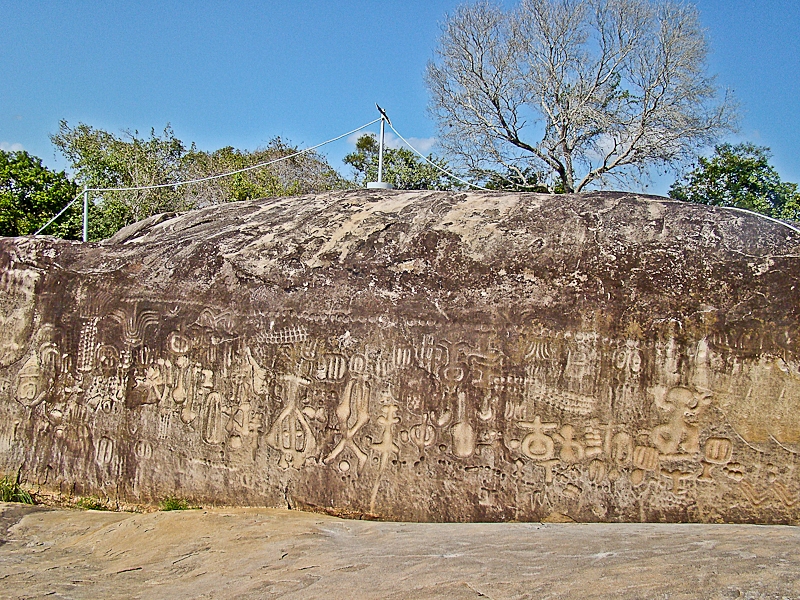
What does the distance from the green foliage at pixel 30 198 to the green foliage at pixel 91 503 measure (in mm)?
11877

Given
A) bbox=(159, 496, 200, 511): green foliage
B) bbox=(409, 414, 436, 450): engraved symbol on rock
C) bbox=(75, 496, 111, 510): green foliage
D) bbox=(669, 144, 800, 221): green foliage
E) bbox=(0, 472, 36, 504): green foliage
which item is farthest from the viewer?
bbox=(669, 144, 800, 221): green foliage

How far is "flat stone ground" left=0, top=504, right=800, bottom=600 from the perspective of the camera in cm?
218

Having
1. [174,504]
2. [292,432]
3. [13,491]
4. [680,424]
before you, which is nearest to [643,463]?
[680,424]

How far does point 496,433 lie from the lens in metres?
3.36

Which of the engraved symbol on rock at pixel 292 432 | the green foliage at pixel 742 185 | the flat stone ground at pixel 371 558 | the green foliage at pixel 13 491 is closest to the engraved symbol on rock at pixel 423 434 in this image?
the flat stone ground at pixel 371 558

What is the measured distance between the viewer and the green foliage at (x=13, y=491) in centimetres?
395

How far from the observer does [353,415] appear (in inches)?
138

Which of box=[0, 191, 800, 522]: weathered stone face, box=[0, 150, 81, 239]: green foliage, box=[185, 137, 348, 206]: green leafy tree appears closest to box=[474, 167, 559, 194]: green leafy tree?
box=[185, 137, 348, 206]: green leafy tree

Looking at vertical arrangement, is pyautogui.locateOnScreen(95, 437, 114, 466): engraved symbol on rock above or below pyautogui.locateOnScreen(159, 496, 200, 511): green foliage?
above

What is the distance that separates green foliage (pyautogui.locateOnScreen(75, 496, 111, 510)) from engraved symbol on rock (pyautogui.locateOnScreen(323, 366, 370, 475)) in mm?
1321

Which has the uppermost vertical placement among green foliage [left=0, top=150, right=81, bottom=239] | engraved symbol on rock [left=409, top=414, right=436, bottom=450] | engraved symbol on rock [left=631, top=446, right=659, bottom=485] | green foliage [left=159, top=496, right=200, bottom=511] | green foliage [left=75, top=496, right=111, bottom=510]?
green foliage [left=0, top=150, right=81, bottom=239]

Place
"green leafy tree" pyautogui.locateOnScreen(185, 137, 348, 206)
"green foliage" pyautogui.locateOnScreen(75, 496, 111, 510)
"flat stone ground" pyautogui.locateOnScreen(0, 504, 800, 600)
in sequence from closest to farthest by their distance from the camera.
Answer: "flat stone ground" pyautogui.locateOnScreen(0, 504, 800, 600)
"green foliage" pyautogui.locateOnScreen(75, 496, 111, 510)
"green leafy tree" pyautogui.locateOnScreen(185, 137, 348, 206)

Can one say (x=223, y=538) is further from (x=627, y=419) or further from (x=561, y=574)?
(x=627, y=419)

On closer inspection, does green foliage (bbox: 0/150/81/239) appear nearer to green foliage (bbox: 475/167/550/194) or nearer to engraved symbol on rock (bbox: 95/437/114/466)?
green foliage (bbox: 475/167/550/194)
